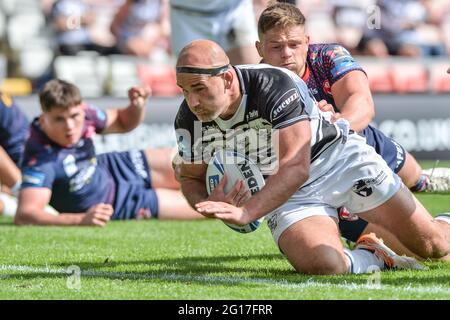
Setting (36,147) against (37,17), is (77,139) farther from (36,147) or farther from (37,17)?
(37,17)

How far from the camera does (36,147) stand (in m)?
9.11

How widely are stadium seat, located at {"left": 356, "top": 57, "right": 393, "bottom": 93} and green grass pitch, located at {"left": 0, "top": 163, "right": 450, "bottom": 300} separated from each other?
6.47m

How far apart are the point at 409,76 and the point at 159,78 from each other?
3.89 meters

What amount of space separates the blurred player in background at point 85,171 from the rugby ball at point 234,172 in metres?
3.09

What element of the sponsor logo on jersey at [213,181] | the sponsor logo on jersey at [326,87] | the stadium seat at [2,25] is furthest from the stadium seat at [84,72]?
the sponsor logo on jersey at [213,181]

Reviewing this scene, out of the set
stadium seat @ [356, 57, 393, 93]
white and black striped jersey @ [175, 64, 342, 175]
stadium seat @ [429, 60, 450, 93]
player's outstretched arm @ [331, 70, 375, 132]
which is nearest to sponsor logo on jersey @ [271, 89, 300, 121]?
white and black striped jersey @ [175, 64, 342, 175]

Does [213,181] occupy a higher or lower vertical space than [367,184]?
higher

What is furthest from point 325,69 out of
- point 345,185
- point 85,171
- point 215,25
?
point 85,171

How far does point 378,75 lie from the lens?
49.0 ft

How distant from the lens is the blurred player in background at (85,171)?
899 cm

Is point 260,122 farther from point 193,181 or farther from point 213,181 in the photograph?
point 193,181

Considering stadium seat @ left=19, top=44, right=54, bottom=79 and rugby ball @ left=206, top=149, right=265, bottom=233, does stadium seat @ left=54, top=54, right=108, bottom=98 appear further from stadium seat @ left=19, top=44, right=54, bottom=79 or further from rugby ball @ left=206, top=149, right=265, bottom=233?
rugby ball @ left=206, top=149, right=265, bottom=233

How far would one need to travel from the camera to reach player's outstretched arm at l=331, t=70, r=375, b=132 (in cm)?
645

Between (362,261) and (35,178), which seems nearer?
(362,261)
